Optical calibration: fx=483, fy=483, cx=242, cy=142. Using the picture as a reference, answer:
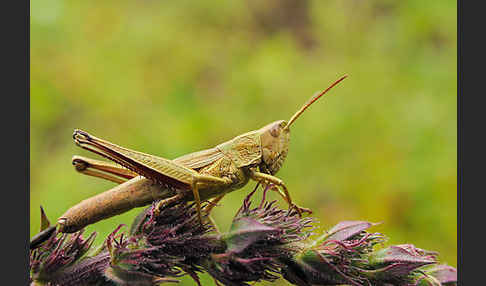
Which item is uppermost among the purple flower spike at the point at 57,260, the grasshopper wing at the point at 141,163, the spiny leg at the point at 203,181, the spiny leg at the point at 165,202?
the grasshopper wing at the point at 141,163

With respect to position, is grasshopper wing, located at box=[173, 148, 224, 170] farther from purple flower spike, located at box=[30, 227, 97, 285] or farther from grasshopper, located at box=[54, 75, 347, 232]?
purple flower spike, located at box=[30, 227, 97, 285]

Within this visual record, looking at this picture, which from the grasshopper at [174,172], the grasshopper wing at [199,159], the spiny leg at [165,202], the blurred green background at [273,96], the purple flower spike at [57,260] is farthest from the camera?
the blurred green background at [273,96]

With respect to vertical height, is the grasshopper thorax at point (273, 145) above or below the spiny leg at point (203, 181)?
above

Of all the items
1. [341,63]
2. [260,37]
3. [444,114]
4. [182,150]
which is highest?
[260,37]

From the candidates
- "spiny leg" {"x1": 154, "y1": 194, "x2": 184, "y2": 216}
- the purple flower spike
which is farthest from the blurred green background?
the purple flower spike

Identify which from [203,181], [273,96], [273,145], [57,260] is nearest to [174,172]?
[203,181]

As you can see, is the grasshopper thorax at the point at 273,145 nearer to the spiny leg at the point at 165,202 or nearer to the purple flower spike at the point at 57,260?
the spiny leg at the point at 165,202

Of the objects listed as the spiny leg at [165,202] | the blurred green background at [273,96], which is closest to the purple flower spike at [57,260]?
the spiny leg at [165,202]

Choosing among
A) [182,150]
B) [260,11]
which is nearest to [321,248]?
[182,150]

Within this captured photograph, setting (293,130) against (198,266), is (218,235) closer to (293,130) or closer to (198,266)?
(198,266)
